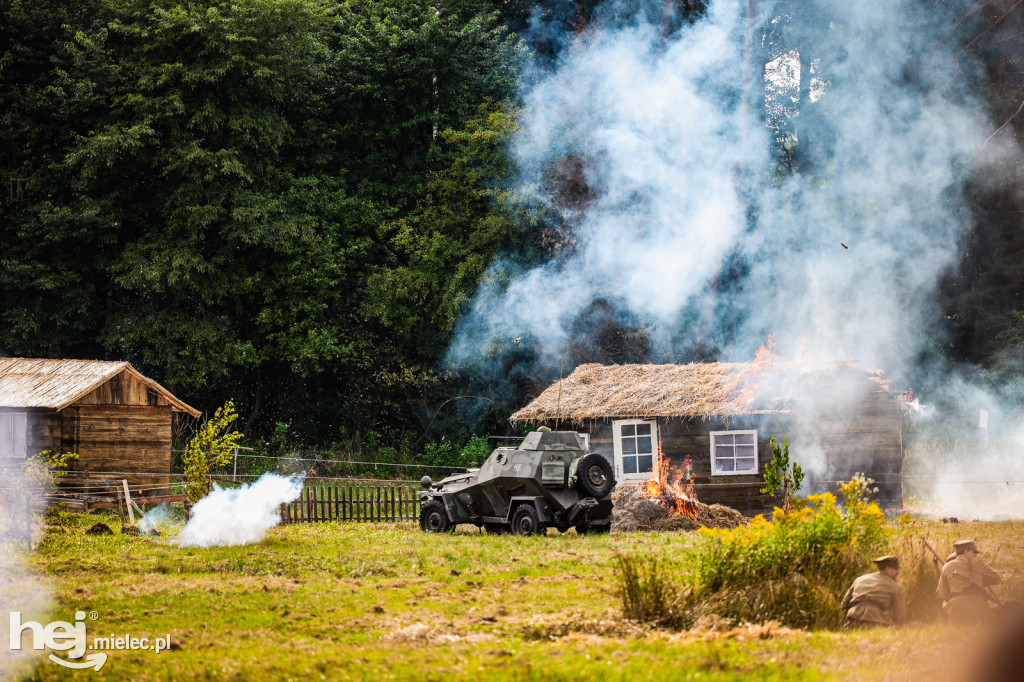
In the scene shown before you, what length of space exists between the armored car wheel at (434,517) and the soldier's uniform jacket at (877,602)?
10.5 meters

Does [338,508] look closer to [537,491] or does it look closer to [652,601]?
[537,491]

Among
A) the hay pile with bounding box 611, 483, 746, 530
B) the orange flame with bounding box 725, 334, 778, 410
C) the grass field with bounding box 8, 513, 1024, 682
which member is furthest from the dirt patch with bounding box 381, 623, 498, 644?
the orange flame with bounding box 725, 334, 778, 410

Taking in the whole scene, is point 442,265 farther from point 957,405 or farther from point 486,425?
point 957,405

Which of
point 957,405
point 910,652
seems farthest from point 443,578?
point 957,405

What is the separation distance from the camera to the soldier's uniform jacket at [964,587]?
9.26m

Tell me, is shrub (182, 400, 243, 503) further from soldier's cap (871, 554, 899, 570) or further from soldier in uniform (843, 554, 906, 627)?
soldier's cap (871, 554, 899, 570)

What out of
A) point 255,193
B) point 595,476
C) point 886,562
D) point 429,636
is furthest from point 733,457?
point 255,193

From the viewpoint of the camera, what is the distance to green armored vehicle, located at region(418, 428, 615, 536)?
56.4ft

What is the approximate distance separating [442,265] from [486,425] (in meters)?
5.85

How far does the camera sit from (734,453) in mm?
20297

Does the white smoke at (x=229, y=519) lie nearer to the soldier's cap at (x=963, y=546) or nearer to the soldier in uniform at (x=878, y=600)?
the soldier in uniform at (x=878, y=600)

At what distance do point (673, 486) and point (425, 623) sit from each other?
37.9 feet

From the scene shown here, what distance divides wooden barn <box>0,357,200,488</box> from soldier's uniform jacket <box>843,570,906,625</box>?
53.7 feet

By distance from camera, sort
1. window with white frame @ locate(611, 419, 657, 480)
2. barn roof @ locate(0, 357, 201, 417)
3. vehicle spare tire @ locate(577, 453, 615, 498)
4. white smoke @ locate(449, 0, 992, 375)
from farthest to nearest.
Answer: white smoke @ locate(449, 0, 992, 375) → barn roof @ locate(0, 357, 201, 417) → window with white frame @ locate(611, 419, 657, 480) → vehicle spare tire @ locate(577, 453, 615, 498)
